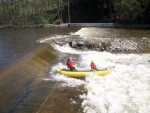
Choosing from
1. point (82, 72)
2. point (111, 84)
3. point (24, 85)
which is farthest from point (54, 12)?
point (111, 84)

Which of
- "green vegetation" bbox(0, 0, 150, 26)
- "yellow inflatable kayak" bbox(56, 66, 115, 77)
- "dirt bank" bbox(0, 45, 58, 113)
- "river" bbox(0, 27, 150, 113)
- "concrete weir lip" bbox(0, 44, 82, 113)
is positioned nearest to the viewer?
"concrete weir lip" bbox(0, 44, 82, 113)

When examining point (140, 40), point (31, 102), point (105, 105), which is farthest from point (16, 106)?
point (140, 40)

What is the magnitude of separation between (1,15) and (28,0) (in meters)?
8.13

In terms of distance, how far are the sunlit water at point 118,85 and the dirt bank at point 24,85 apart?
1.13 meters

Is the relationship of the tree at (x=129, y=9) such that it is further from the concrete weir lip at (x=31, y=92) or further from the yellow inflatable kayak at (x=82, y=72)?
the concrete weir lip at (x=31, y=92)

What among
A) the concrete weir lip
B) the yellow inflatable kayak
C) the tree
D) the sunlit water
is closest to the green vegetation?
the tree

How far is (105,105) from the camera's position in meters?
11.5

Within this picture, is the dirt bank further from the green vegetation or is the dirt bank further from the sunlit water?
the green vegetation

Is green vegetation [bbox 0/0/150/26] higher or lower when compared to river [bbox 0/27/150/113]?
higher

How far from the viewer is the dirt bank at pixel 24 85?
1150 cm

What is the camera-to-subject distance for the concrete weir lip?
36.8 ft

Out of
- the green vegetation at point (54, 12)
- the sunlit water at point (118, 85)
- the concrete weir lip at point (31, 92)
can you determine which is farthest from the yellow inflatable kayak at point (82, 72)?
the green vegetation at point (54, 12)

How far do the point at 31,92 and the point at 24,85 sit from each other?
110 cm

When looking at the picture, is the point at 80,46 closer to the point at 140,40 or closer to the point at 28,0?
the point at 140,40
